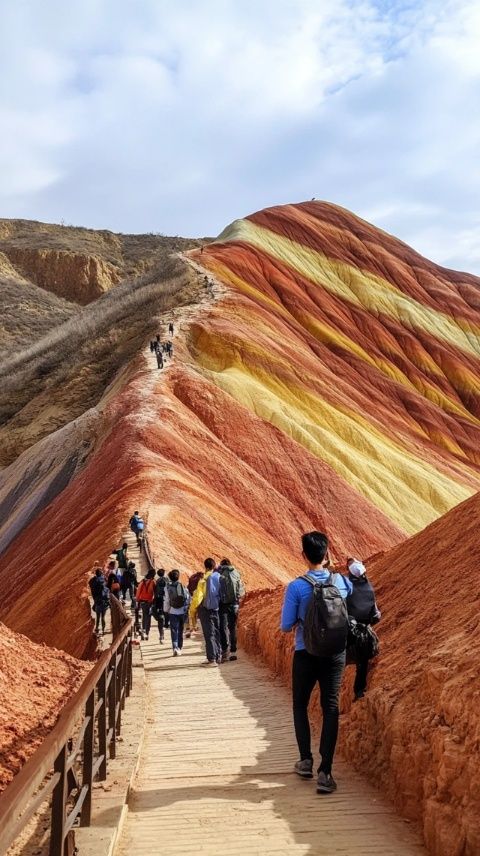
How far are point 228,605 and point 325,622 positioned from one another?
26.3 feet

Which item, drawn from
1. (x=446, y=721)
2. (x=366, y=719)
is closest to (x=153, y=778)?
(x=366, y=719)

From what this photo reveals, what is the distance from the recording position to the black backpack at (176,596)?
1413 centimetres

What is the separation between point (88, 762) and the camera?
5.52 m

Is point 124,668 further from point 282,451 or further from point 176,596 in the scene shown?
point 282,451

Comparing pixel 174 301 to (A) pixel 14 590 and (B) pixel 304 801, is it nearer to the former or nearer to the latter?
(A) pixel 14 590

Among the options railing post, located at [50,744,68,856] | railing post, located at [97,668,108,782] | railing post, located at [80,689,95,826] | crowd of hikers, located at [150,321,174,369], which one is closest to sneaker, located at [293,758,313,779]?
railing post, located at [97,668,108,782]

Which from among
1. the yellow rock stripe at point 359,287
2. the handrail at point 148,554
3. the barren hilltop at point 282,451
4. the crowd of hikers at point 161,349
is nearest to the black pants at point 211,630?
the barren hilltop at point 282,451

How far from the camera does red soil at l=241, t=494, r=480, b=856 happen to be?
511 centimetres

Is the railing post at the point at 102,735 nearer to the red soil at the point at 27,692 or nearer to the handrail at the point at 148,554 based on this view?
the red soil at the point at 27,692

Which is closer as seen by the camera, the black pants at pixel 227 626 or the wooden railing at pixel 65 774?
the wooden railing at pixel 65 774

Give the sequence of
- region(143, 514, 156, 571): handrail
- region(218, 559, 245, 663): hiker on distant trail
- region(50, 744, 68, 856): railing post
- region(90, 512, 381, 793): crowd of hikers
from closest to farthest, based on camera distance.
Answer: region(50, 744, 68, 856): railing post, region(90, 512, 381, 793): crowd of hikers, region(218, 559, 245, 663): hiker on distant trail, region(143, 514, 156, 571): handrail

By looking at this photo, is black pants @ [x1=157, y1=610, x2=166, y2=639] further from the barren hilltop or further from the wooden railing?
the wooden railing

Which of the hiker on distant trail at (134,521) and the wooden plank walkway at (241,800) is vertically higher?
the hiker on distant trail at (134,521)

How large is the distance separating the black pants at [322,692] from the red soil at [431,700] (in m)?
0.49
